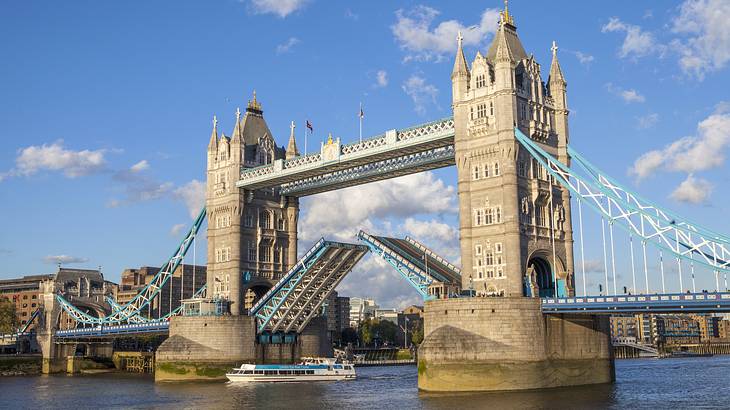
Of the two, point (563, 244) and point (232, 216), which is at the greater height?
point (232, 216)

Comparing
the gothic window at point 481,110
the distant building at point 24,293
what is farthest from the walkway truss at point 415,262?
the distant building at point 24,293

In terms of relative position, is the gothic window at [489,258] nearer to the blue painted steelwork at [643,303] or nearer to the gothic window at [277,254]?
the blue painted steelwork at [643,303]

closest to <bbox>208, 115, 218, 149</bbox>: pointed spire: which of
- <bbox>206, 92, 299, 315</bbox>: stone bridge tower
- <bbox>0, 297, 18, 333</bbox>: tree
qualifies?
<bbox>206, 92, 299, 315</bbox>: stone bridge tower

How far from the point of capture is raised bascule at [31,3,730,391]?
62.0 m

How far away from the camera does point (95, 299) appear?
136 m

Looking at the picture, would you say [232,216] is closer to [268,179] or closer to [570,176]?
[268,179]

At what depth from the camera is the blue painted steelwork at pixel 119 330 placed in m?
97.5

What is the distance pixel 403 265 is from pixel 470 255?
8285 mm

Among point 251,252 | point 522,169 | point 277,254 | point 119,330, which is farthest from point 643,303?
point 119,330

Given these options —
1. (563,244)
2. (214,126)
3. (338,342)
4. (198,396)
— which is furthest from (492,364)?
(338,342)

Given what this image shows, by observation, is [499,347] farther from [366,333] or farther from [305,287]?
[366,333]

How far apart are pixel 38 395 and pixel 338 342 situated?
119085 mm

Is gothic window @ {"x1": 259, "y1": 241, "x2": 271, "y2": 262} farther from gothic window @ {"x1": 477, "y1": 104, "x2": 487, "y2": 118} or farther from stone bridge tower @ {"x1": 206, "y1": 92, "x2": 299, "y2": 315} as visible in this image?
gothic window @ {"x1": 477, "y1": 104, "x2": 487, "y2": 118}

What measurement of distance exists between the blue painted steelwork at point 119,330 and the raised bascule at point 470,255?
1.17 meters
